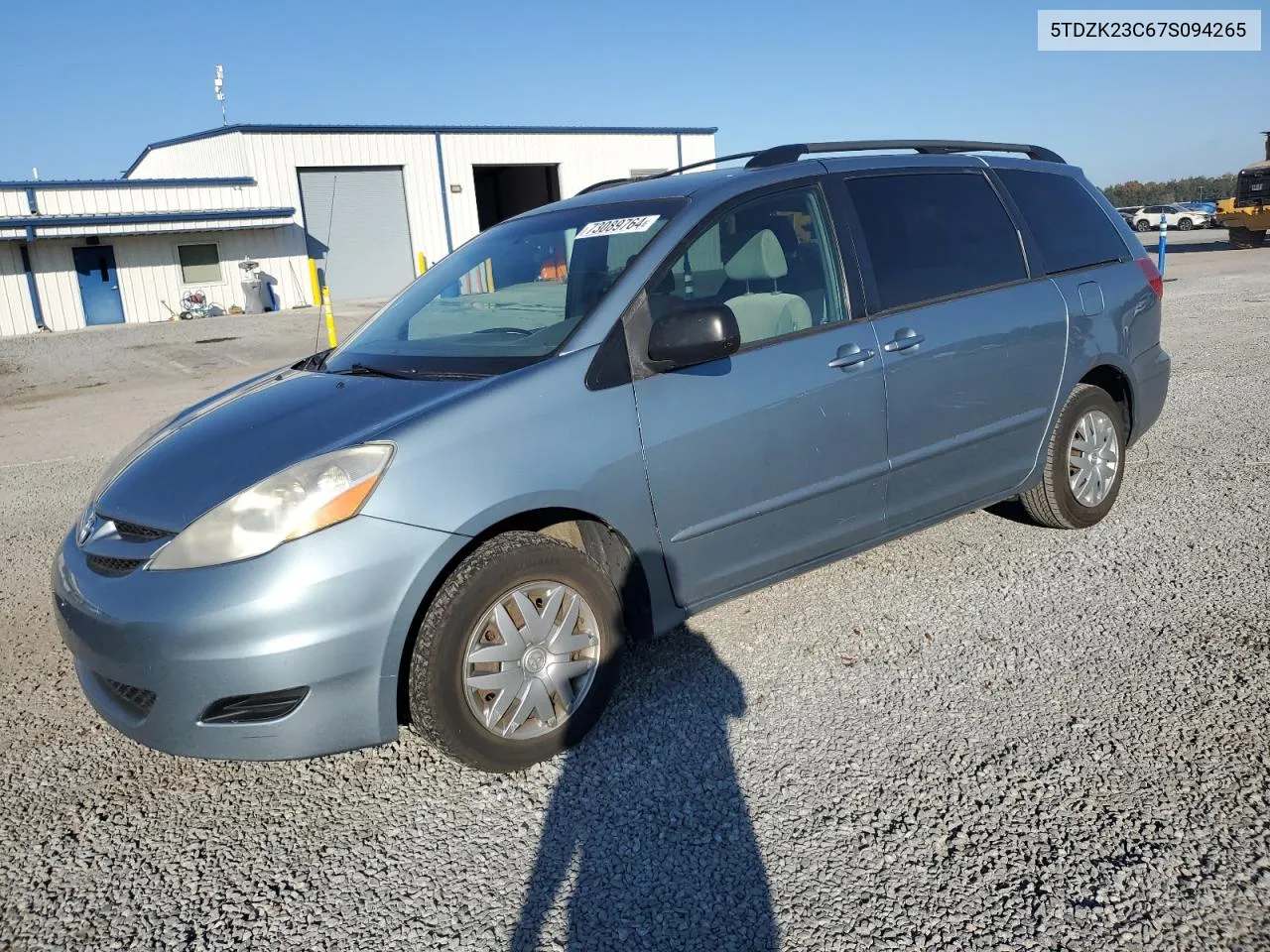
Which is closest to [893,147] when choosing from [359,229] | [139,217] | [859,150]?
[859,150]

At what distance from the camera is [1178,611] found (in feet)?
13.2

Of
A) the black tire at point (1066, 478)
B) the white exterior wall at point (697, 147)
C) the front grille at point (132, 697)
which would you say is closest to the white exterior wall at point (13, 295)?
the white exterior wall at point (697, 147)

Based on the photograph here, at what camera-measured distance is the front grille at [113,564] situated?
2883 mm

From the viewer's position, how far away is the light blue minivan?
2781mm

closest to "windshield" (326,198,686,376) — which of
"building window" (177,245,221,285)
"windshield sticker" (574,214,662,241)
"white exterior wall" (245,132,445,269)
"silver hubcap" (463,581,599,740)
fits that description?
"windshield sticker" (574,214,662,241)

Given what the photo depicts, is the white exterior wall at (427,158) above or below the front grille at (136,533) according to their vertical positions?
above

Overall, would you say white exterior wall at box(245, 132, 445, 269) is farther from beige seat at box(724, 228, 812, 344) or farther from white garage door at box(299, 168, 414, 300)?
beige seat at box(724, 228, 812, 344)

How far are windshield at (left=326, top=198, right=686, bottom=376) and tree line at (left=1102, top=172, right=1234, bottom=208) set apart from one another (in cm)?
7106

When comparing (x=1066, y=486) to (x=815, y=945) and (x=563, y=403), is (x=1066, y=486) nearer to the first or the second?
(x=563, y=403)

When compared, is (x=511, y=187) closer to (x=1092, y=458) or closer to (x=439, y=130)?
(x=439, y=130)

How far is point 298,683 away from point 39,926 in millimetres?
831

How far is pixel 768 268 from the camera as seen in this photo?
3.86 m

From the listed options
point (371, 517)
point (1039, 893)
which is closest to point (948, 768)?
point (1039, 893)

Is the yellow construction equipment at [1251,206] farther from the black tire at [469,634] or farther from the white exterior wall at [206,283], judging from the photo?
the black tire at [469,634]
